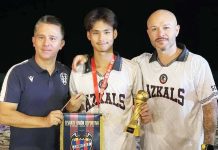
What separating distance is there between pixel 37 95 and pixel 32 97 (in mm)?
30

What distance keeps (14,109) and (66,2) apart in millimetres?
8608

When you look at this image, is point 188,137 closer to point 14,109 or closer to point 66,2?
point 14,109

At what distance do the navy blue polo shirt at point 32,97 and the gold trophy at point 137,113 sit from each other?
17.4 inches

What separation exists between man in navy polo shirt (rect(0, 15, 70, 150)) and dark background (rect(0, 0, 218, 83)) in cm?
783

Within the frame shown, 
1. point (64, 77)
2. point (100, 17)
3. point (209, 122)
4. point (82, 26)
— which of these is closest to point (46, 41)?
point (64, 77)

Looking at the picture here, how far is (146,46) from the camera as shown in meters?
10.6

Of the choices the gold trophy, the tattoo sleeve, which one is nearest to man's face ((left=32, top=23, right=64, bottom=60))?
the gold trophy

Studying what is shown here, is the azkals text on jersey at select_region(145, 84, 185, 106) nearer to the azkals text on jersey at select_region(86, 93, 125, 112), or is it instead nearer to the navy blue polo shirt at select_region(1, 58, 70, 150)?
the azkals text on jersey at select_region(86, 93, 125, 112)

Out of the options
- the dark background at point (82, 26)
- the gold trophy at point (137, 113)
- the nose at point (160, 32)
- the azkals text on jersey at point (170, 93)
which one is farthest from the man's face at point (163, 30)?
the dark background at point (82, 26)

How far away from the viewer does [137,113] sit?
7.23 ft

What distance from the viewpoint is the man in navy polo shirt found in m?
2.18

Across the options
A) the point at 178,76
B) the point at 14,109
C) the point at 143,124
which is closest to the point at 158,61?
the point at 178,76

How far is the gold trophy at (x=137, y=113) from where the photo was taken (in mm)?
2170

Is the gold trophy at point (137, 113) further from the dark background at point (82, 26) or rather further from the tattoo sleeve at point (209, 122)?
the dark background at point (82, 26)
